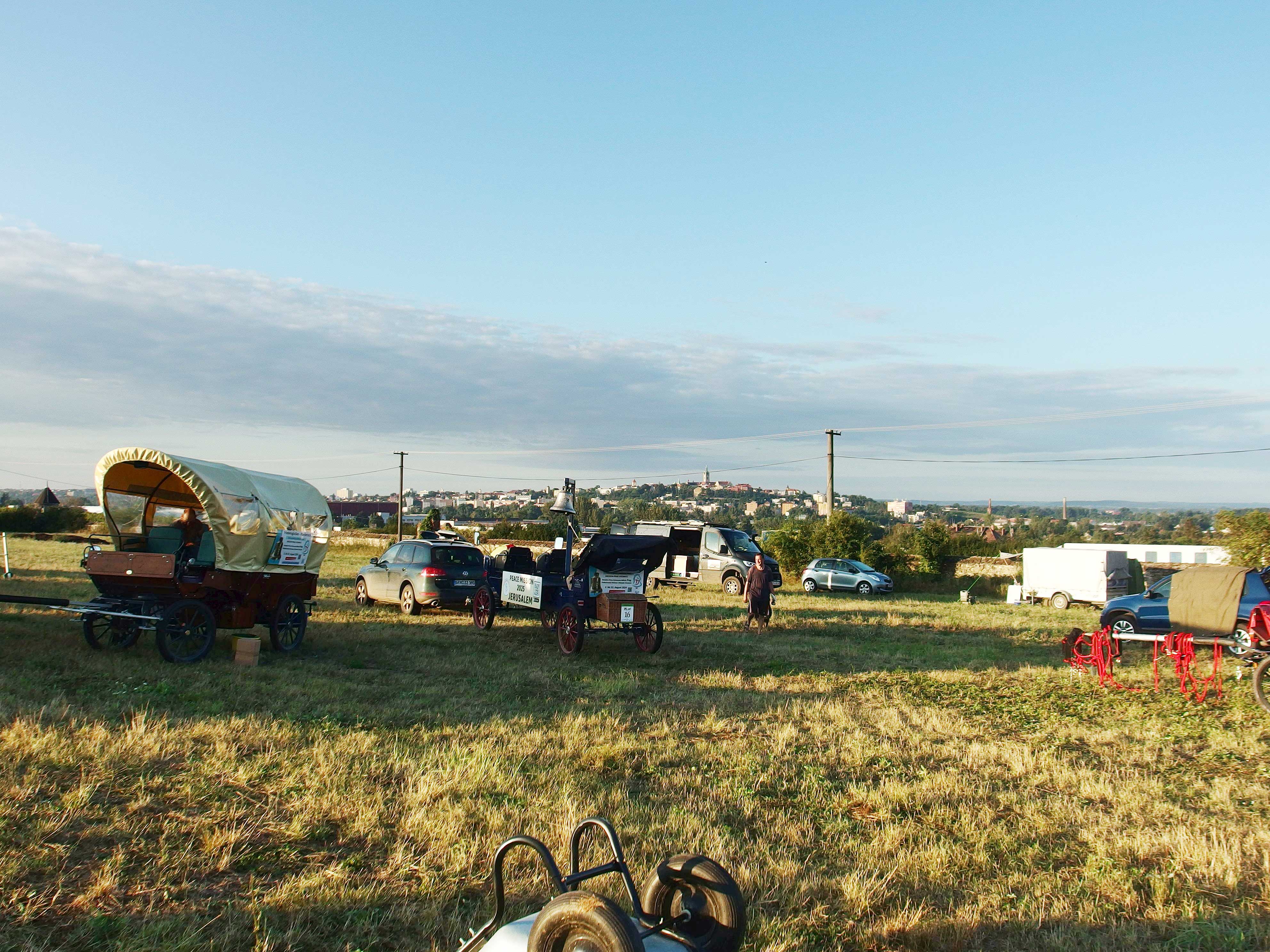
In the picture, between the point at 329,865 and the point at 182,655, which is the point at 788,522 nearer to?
the point at 182,655

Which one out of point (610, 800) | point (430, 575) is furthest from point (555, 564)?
point (610, 800)

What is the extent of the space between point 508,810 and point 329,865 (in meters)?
1.20

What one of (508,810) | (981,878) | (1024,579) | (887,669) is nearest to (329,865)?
(508,810)

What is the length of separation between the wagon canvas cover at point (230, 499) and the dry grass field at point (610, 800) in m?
1.47

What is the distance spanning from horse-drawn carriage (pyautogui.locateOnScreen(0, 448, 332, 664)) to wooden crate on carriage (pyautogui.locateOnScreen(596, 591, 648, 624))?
431 centimetres

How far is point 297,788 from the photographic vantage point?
597 cm

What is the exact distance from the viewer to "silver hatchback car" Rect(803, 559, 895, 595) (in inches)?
1258

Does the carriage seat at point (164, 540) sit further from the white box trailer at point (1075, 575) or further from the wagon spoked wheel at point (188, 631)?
the white box trailer at point (1075, 575)

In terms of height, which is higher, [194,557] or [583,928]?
[194,557]

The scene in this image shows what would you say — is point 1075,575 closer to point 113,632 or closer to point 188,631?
point 188,631

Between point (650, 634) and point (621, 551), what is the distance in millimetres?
1550

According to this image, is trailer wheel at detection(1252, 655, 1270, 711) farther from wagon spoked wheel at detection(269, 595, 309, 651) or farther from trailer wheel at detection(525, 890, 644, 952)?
wagon spoked wheel at detection(269, 595, 309, 651)

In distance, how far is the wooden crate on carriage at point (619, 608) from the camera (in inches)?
525

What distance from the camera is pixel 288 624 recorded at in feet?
41.4
